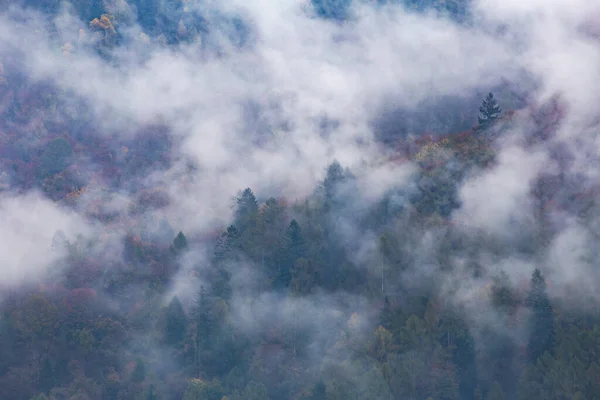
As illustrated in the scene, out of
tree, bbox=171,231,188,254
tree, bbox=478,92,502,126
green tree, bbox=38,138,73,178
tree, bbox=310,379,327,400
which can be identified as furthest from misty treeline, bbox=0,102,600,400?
green tree, bbox=38,138,73,178

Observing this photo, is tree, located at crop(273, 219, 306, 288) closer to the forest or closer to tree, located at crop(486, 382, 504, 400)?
the forest

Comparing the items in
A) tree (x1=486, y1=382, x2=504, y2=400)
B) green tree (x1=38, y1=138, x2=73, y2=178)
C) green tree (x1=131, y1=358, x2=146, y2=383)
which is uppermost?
green tree (x1=38, y1=138, x2=73, y2=178)

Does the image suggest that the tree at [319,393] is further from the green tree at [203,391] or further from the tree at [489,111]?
the tree at [489,111]

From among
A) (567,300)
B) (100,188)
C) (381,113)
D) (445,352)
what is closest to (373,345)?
(445,352)

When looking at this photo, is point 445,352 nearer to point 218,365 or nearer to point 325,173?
point 218,365

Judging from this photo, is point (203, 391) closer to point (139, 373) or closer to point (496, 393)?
point (139, 373)

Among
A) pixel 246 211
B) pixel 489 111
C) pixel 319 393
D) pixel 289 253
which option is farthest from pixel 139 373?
pixel 489 111

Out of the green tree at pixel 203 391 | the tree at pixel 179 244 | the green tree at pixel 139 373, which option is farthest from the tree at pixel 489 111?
the green tree at pixel 139 373
